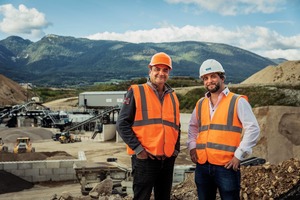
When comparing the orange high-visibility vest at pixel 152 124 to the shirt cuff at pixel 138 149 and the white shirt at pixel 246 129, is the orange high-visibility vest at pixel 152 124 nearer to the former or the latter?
the shirt cuff at pixel 138 149

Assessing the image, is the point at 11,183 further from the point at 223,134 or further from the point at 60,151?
the point at 223,134

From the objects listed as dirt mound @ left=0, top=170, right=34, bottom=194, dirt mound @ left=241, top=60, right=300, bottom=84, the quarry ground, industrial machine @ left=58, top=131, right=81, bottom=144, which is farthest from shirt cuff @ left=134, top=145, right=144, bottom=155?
dirt mound @ left=241, top=60, right=300, bottom=84

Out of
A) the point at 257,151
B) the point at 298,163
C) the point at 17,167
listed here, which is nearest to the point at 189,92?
the point at 17,167

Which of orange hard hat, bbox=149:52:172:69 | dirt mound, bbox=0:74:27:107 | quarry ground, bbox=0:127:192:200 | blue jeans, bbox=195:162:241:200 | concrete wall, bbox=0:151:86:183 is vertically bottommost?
quarry ground, bbox=0:127:192:200

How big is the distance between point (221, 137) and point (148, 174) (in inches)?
30.2

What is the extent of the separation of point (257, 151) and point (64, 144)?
2072cm

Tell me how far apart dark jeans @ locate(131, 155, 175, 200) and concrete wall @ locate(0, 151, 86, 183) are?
10.8 m

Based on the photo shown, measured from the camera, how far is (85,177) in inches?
446

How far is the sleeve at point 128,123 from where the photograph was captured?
3.43 m

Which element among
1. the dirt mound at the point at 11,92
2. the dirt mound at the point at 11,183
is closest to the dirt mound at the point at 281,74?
the dirt mound at the point at 11,183

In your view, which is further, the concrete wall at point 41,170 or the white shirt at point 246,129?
the concrete wall at point 41,170

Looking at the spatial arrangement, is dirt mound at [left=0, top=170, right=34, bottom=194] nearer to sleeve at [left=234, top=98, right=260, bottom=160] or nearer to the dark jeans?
the dark jeans

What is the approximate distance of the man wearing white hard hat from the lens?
3.26 meters

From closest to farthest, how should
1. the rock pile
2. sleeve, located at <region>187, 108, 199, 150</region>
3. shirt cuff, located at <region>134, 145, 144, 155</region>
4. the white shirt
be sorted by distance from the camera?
the white shirt, shirt cuff, located at <region>134, 145, 144, 155</region>, sleeve, located at <region>187, 108, 199, 150</region>, the rock pile
